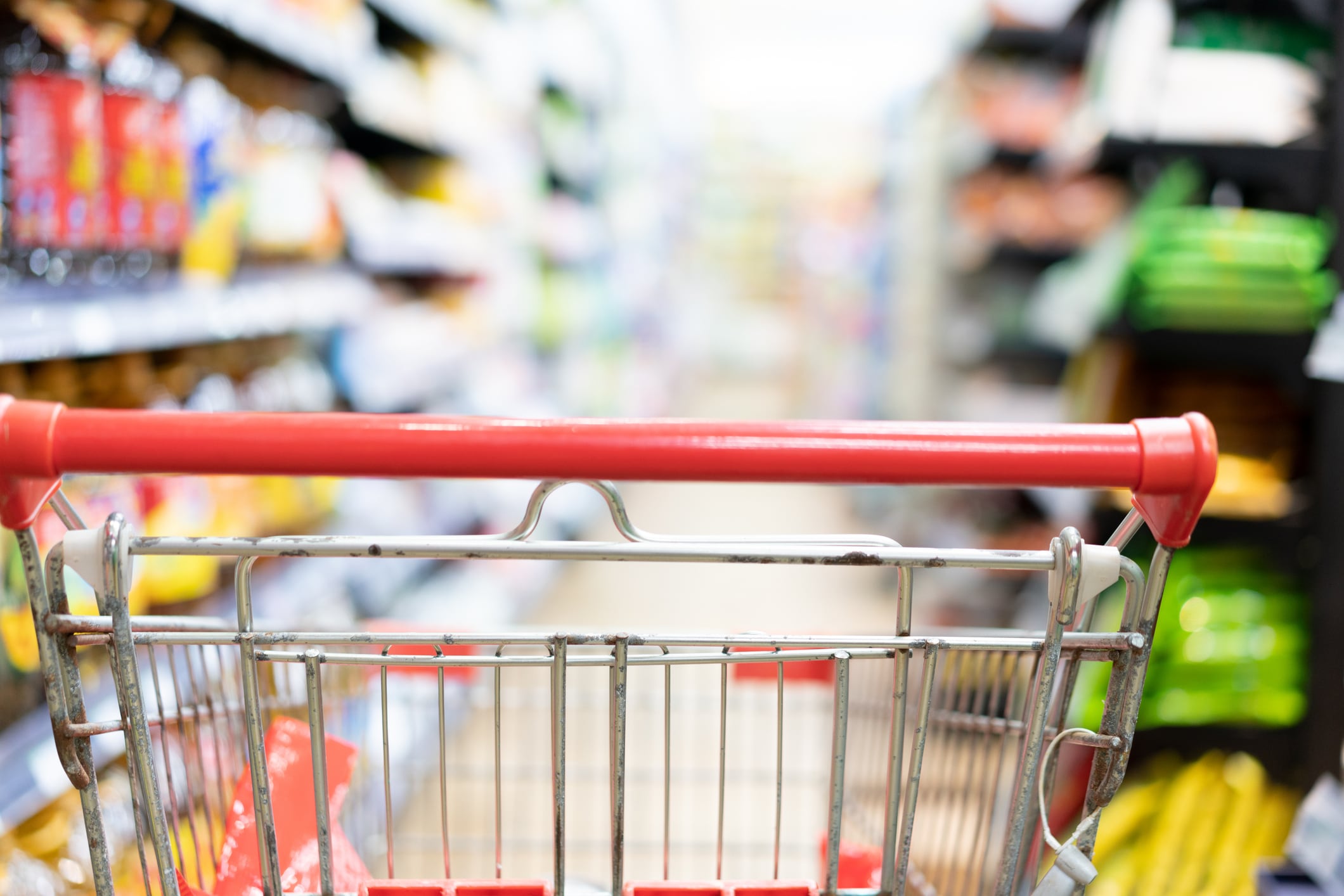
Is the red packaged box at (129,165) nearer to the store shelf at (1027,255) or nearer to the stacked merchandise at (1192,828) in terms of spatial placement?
the stacked merchandise at (1192,828)

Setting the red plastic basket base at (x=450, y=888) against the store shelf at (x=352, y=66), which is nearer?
the red plastic basket base at (x=450, y=888)

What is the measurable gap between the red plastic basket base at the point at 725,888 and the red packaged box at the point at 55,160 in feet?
3.85

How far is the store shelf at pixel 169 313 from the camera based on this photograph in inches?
49.8

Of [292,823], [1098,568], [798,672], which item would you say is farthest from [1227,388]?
[292,823]

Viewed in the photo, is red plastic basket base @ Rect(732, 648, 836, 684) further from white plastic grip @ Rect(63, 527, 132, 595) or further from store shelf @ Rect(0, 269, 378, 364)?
store shelf @ Rect(0, 269, 378, 364)

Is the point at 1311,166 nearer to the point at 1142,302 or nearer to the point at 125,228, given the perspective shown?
the point at 1142,302

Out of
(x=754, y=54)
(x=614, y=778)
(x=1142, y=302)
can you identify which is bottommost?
(x=614, y=778)

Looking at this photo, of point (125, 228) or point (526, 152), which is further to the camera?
point (526, 152)

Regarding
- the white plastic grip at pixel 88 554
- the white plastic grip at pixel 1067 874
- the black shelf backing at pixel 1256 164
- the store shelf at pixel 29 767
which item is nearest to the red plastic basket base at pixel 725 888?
the white plastic grip at pixel 1067 874

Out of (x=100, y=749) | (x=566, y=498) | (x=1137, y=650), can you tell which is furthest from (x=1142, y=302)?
(x=566, y=498)

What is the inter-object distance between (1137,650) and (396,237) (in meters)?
2.40

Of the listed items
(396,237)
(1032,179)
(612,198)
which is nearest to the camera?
(396,237)

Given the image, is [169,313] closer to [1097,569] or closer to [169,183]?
[169,183]

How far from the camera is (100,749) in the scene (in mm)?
1457
